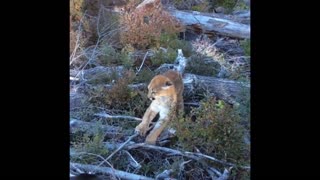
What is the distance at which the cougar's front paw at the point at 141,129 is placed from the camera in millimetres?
2105

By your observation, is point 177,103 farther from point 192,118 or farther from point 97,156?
point 97,156

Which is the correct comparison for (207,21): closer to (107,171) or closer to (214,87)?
(214,87)

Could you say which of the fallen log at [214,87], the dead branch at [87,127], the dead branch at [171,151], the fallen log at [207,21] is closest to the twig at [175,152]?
the dead branch at [171,151]

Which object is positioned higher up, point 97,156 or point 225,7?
point 225,7

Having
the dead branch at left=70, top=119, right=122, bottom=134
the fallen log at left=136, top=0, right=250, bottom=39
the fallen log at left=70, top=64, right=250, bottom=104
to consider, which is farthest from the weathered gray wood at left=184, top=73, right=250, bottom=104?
the dead branch at left=70, top=119, right=122, bottom=134

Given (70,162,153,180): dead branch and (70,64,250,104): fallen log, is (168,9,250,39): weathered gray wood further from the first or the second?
(70,162,153,180): dead branch

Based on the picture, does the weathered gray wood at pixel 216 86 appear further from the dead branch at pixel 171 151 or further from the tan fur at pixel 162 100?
the dead branch at pixel 171 151

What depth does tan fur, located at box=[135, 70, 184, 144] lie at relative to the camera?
2094mm
